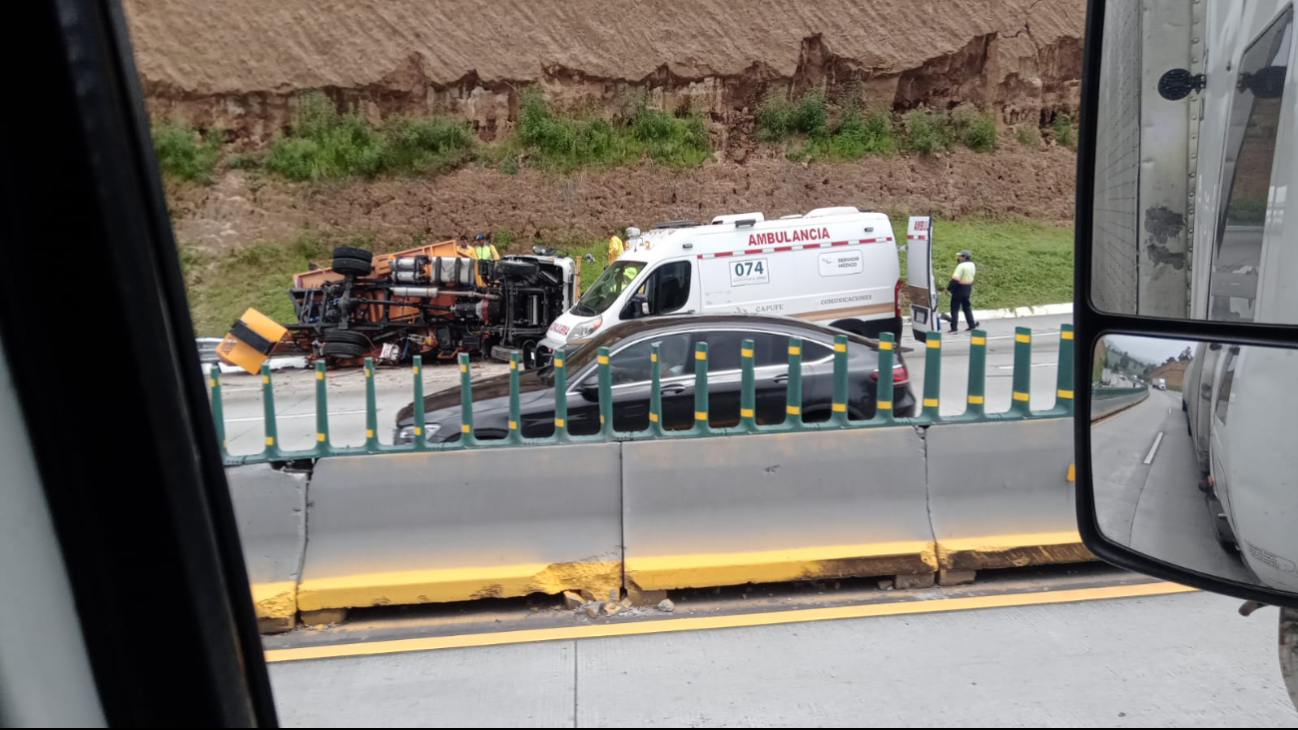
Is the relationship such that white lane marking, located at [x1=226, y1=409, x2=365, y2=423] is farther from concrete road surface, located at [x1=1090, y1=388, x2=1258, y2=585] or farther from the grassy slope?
concrete road surface, located at [x1=1090, y1=388, x2=1258, y2=585]

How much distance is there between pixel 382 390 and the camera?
15.1 m

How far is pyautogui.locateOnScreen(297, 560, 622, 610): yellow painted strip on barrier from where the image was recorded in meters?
5.05

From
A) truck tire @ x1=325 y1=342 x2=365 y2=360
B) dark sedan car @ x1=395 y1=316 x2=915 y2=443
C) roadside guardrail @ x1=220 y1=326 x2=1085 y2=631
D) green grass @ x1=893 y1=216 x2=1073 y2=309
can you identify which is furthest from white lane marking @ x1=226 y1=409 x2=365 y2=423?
green grass @ x1=893 y1=216 x2=1073 y2=309

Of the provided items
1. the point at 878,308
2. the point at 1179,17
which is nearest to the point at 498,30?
the point at 878,308

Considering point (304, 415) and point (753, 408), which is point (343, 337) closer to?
point (304, 415)

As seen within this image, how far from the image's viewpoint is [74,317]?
1.37 meters

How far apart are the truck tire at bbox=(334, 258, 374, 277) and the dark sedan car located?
10.4m

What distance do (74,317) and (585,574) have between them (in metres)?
4.08

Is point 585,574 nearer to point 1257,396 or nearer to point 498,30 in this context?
point 1257,396

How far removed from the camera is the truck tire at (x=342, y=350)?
1714cm

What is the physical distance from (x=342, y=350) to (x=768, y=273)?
318 inches

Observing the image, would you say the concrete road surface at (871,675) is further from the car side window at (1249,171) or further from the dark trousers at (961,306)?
the dark trousers at (961,306)

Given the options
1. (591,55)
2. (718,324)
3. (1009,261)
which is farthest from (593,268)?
(718,324)

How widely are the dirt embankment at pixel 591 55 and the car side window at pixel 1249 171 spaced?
116ft
